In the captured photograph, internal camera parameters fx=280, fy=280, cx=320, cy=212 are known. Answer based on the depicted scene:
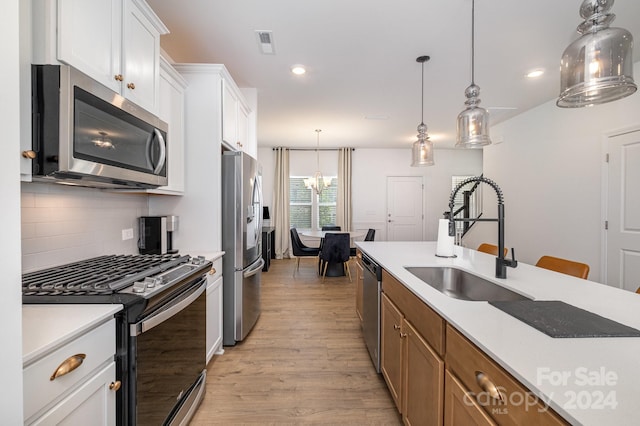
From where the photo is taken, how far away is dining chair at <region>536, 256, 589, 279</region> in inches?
69.1

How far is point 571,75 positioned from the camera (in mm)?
1146

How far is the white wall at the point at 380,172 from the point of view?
711 centimetres

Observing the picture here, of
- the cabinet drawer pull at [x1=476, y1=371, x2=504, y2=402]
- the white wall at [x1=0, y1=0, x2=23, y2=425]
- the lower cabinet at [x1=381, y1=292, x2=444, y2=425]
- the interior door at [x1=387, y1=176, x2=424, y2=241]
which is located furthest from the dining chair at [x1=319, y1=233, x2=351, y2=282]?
the white wall at [x1=0, y1=0, x2=23, y2=425]

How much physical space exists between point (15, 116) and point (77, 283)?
783mm

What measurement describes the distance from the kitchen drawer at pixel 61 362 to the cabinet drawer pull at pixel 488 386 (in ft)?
4.12

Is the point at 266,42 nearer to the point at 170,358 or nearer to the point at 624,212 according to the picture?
the point at 170,358

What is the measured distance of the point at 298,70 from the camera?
3.02m

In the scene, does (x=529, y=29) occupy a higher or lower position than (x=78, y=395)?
higher

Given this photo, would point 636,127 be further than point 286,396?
Yes

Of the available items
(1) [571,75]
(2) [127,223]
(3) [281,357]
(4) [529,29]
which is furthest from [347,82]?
(3) [281,357]

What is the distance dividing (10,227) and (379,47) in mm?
2797

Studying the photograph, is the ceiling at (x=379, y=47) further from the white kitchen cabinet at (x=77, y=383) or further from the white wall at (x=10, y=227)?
the white kitchen cabinet at (x=77, y=383)

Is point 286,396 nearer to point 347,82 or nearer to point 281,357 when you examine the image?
point 281,357

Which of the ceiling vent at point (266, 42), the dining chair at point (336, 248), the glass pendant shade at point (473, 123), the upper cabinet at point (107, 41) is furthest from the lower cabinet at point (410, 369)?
the dining chair at point (336, 248)
